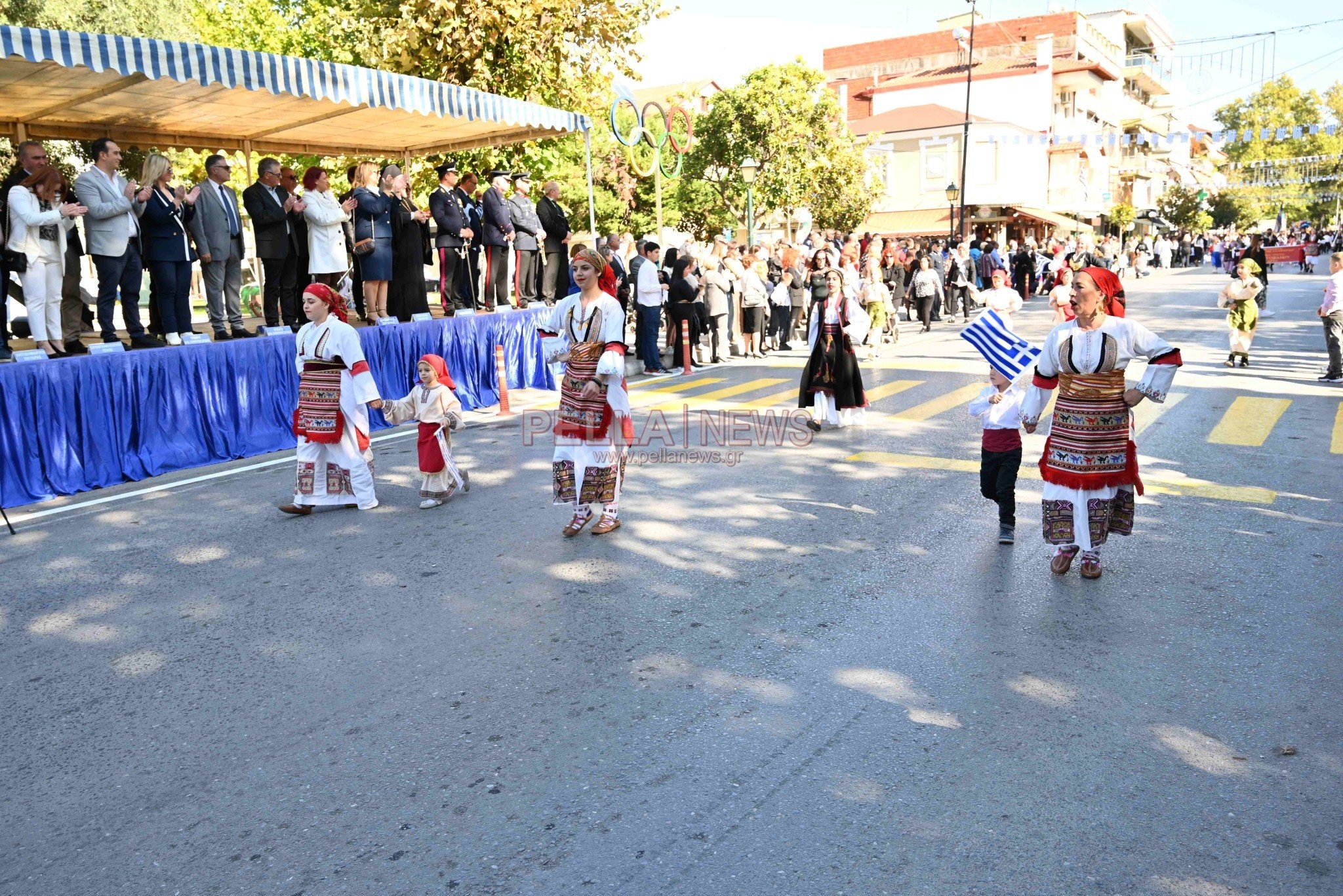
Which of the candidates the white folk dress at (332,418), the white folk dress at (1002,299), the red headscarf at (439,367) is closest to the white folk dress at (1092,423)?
the white folk dress at (1002,299)

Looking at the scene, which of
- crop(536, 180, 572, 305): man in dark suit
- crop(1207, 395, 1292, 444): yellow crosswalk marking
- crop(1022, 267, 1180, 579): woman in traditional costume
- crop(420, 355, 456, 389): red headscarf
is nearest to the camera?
crop(1022, 267, 1180, 579): woman in traditional costume

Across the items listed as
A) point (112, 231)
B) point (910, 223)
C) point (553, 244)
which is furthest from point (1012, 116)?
point (112, 231)

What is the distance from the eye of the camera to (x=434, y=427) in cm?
786

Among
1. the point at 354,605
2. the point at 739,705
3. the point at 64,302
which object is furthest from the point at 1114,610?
the point at 64,302

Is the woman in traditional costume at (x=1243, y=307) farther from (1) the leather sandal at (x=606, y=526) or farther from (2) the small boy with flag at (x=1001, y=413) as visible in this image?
(1) the leather sandal at (x=606, y=526)

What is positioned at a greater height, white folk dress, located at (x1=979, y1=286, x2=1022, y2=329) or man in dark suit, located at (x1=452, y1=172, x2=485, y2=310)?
man in dark suit, located at (x1=452, y1=172, x2=485, y2=310)

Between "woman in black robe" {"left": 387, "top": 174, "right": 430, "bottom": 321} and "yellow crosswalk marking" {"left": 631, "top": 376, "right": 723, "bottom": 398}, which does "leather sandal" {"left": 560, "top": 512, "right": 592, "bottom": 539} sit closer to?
"yellow crosswalk marking" {"left": 631, "top": 376, "right": 723, "bottom": 398}

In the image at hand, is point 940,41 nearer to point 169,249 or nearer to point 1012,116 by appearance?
point 1012,116

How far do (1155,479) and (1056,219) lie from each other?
156 ft

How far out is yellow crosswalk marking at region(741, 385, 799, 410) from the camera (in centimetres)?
1227

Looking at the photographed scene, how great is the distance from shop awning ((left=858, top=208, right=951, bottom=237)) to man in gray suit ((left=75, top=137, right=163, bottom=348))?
139ft

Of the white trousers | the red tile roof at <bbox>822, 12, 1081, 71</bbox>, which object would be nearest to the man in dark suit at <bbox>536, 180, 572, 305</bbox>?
the white trousers

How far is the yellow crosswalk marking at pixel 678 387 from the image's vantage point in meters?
13.8

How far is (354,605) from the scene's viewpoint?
18.8 ft
